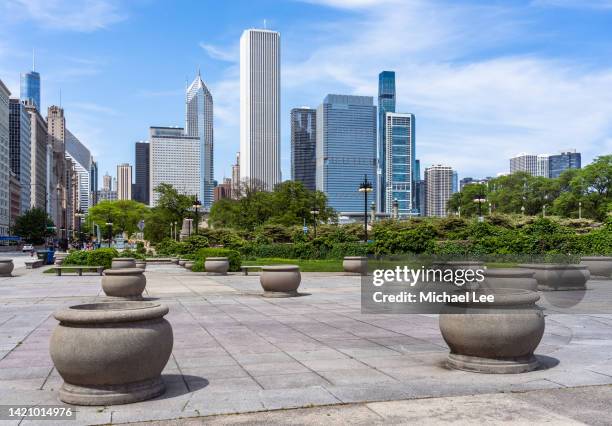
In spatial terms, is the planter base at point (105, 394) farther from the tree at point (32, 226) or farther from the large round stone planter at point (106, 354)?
the tree at point (32, 226)

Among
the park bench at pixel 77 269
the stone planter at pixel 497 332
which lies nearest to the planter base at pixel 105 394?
the stone planter at pixel 497 332

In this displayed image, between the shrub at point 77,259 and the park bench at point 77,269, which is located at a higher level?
the shrub at point 77,259

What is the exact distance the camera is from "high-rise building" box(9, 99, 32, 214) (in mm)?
185125

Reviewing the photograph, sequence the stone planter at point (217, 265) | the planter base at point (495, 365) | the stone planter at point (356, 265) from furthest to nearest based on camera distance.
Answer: the stone planter at point (356, 265) < the stone planter at point (217, 265) < the planter base at point (495, 365)

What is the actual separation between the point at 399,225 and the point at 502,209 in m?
51.7

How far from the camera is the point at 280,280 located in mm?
20266

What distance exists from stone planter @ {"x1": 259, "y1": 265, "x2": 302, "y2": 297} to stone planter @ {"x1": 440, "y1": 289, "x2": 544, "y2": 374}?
11.9 m

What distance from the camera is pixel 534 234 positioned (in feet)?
147

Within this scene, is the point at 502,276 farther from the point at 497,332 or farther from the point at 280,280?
the point at 280,280

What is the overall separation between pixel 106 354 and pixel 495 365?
210 inches

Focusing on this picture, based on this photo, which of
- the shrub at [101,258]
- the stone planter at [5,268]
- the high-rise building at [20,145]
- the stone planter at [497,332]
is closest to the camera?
the stone planter at [497,332]

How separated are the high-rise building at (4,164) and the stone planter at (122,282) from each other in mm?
154884

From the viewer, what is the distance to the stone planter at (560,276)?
809 inches

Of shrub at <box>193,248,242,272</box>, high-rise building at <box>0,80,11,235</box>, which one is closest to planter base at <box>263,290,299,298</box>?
shrub at <box>193,248,242,272</box>
